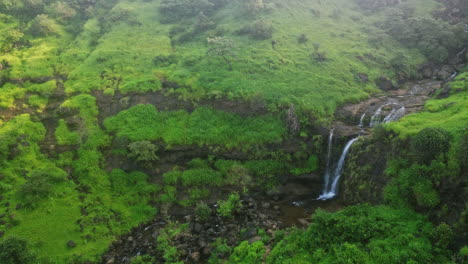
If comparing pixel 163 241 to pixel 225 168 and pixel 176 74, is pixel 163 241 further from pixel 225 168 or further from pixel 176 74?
pixel 176 74

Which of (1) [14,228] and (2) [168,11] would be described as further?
(2) [168,11]

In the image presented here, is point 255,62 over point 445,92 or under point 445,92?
over

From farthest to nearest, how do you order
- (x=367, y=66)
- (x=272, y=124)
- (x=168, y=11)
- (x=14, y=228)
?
(x=168, y=11), (x=367, y=66), (x=272, y=124), (x=14, y=228)

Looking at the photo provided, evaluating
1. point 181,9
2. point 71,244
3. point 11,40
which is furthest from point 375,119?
point 11,40

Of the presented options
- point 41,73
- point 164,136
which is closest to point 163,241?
point 164,136

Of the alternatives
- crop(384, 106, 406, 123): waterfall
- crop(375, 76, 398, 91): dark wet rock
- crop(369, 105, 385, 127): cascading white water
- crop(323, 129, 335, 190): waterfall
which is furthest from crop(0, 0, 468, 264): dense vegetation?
crop(369, 105, 385, 127): cascading white water

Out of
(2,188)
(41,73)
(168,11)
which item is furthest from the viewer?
(168,11)

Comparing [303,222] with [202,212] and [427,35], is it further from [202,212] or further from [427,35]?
[427,35]
